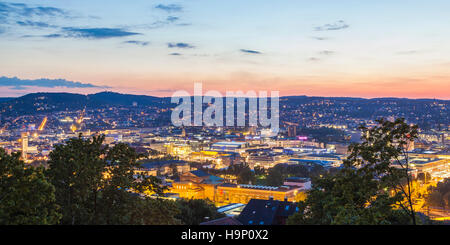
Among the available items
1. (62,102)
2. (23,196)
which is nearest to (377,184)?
(23,196)

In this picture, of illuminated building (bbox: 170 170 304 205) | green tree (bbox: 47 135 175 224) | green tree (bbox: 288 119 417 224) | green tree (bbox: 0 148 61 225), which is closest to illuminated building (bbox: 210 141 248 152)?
illuminated building (bbox: 170 170 304 205)

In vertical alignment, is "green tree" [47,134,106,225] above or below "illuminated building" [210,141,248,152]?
above

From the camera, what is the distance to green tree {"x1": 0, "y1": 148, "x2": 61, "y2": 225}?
773 centimetres

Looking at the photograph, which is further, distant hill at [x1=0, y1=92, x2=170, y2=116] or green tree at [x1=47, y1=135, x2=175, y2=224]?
distant hill at [x1=0, y1=92, x2=170, y2=116]

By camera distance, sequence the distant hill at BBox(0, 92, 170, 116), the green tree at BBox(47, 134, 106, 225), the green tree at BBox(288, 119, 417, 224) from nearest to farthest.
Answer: the green tree at BBox(288, 119, 417, 224)
the green tree at BBox(47, 134, 106, 225)
the distant hill at BBox(0, 92, 170, 116)

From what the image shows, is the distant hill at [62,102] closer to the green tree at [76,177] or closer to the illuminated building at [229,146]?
the illuminated building at [229,146]

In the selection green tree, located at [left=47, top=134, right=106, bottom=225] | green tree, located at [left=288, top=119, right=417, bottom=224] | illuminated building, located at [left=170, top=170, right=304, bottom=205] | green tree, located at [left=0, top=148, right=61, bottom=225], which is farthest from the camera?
illuminated building, located at [left=170, top=170, right=304, bottom=205]

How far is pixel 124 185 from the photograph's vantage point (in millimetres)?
10320

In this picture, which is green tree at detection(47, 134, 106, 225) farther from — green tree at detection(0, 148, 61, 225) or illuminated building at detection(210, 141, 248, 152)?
illuminated building at detection(210, 141, 248, 152)

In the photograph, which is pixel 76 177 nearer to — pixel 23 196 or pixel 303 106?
pixel 23 196

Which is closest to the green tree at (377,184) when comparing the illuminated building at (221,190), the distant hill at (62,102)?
the illuminated building at (221,190)

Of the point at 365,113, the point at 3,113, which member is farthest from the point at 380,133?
the point at 365,113

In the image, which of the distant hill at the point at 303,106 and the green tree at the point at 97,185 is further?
the distant hill at the point at 303,106

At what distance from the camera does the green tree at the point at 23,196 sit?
773 centimetres
